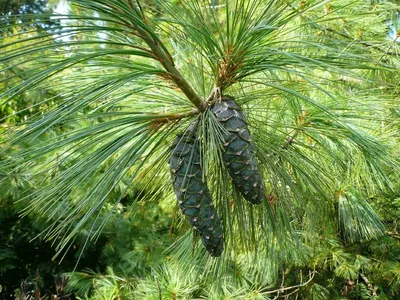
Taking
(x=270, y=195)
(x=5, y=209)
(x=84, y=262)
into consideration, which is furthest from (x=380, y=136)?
(x=84, y=262)

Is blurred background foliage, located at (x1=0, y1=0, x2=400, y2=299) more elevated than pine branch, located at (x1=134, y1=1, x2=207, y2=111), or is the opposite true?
pine branch, located at (x1=134, y1=1, x2=207, y2=111)

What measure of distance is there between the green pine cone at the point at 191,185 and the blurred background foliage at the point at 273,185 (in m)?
0.10

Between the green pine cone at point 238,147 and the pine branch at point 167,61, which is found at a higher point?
the pine branch at point 167,61

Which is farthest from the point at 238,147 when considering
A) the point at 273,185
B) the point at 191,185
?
the point at 273,185

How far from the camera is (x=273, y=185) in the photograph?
2.88ft

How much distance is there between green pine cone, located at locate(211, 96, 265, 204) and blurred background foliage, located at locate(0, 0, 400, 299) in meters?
0.08

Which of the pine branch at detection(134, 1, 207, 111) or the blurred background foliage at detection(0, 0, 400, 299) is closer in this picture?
the pine branch at detection(134, 1, 207, 111)

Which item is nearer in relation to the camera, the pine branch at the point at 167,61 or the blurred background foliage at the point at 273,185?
the pine branch at the point at 167,61

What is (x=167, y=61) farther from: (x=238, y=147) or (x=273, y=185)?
(x=273, y=185)

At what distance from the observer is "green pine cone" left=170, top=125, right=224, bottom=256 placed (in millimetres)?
708

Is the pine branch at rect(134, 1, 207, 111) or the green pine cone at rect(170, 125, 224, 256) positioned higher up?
the pine branch at rect(134, 1, 207, 111)

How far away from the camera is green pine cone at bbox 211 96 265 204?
69 cm

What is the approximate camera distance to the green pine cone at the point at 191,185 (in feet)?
2.32

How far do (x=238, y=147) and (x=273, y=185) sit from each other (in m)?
0.21
